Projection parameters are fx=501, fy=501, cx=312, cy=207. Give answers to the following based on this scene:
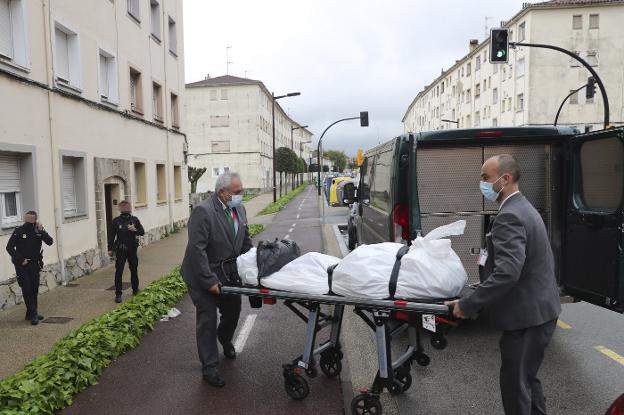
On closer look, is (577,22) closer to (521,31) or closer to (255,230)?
(521,31)

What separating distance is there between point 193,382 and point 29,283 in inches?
156

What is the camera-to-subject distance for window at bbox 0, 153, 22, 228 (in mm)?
8836

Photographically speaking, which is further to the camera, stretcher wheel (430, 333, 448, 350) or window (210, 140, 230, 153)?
window (210, 140, 230, 153)

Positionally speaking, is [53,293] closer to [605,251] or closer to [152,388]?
[152,388]

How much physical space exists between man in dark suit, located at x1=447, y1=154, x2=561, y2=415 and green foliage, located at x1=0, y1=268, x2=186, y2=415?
11.4 feet

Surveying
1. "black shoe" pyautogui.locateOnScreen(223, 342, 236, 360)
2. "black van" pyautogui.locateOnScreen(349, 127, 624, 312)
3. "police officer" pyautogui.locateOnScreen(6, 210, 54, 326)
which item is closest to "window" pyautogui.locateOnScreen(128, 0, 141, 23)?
"police officer" pyautogui.locateOnScreen(6, 210, 54, 326)

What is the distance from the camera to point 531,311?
124 inches

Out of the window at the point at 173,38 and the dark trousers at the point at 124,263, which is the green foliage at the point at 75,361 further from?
the window at the point at 173,38

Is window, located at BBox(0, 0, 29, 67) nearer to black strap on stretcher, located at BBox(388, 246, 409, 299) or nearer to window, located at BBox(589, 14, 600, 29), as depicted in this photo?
black strap on stretcher, located at BBox(388, 246, 409, 299)

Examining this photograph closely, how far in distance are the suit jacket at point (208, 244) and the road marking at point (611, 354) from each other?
4063mm

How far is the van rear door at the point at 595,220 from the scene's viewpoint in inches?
183

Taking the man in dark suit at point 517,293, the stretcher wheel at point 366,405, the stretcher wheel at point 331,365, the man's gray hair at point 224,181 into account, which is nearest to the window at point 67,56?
the man's gray hair at point 224,181

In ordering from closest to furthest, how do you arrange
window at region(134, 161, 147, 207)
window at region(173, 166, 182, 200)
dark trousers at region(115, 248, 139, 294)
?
dark trousers at region(115, 248, 139, 294) < window at region(134, 161, 147, 207) < window at region(173, 166, 182, 200)

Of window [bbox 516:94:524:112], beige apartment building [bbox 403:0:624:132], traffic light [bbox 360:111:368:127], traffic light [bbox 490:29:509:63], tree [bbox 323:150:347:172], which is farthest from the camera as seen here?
tree [bbox 323:150:347:172]
